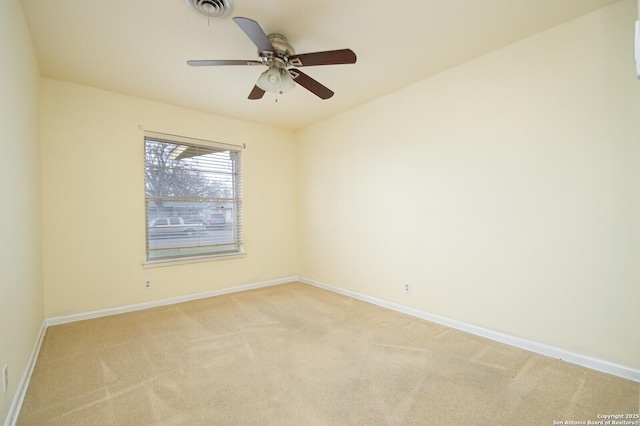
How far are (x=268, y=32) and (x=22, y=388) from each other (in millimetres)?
3063

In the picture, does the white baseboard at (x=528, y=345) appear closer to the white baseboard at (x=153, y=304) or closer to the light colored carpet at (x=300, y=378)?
the light colored carpet at (x=300, y=378)

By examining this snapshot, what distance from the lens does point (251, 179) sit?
4.59 m

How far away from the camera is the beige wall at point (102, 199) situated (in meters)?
3.11

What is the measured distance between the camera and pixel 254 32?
1.84 meters

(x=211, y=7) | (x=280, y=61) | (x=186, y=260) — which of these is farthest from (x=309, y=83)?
(x=186, y=260)

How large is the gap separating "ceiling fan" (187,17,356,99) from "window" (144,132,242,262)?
1884 millimetres

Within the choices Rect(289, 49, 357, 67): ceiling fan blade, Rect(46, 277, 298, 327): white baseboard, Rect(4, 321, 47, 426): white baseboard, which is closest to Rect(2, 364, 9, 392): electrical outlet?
Rect(4, 321, 47, 426): white baseboard

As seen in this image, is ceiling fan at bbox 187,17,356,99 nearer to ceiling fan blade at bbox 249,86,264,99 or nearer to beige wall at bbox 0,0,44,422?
ceiling fan blade at bbox 249,86,264,99

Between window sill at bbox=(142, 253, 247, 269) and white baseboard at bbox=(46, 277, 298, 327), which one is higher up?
window sill at bbox=(142, 253, 247, 269)

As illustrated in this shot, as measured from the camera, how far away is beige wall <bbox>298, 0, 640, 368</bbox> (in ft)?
6.66

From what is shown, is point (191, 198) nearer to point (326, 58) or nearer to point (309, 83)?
point (309, 83)

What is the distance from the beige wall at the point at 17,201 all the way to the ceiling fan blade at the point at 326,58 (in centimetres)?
172

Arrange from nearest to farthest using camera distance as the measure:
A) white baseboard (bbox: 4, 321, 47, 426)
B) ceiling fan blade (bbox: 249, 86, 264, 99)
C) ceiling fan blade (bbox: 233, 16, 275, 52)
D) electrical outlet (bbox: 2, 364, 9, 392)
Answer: electrical outlet (bbox: 2, 364, 9, 392), white baseboard (bbox: 4, 321, 47, 426), ceiling fan blade (bbox: 233, 16, 275, 52), ceiling fan blade (bbox: 249, 86, 264, 99)

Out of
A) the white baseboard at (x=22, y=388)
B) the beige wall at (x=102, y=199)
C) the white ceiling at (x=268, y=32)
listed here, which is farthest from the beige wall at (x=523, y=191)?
A: the white baseboard at (x=22, y=388)
